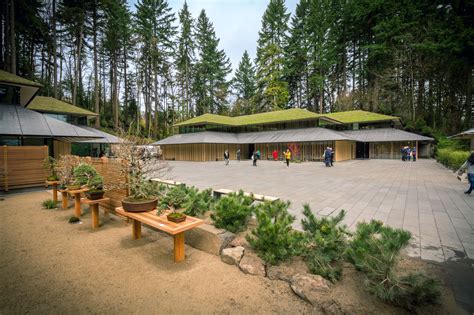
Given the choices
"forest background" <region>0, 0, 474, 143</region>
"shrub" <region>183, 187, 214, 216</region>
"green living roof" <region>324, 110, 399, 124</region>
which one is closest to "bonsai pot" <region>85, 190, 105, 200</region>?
"shrub" <region>183, 187, 214, 216</region>

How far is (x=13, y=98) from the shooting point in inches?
478

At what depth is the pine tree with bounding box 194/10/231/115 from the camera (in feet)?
137

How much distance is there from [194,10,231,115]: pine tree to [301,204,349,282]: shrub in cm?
4460

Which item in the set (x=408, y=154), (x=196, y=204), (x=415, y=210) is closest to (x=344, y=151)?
(x=408, y=154)

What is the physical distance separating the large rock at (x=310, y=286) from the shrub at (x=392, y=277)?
52 cm

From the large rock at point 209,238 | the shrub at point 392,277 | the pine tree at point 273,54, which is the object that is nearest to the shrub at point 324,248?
the shrub at point 392,277

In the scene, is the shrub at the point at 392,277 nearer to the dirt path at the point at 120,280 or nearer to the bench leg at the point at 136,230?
the dirt path at the point at 120,280

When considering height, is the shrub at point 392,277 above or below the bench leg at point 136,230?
above

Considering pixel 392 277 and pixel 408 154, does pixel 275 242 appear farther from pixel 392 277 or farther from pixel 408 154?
pixel 408 154

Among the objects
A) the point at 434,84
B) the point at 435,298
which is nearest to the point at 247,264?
the point at 435,298

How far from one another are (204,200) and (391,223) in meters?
4.35

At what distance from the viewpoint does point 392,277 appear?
82.2 inches

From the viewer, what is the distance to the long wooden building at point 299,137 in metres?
25.1

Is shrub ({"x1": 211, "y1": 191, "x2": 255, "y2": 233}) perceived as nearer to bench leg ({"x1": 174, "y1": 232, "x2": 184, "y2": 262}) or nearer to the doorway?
bench leg ({"x1": 174, "y1": 232, "x2": 184, "y2": 262})
